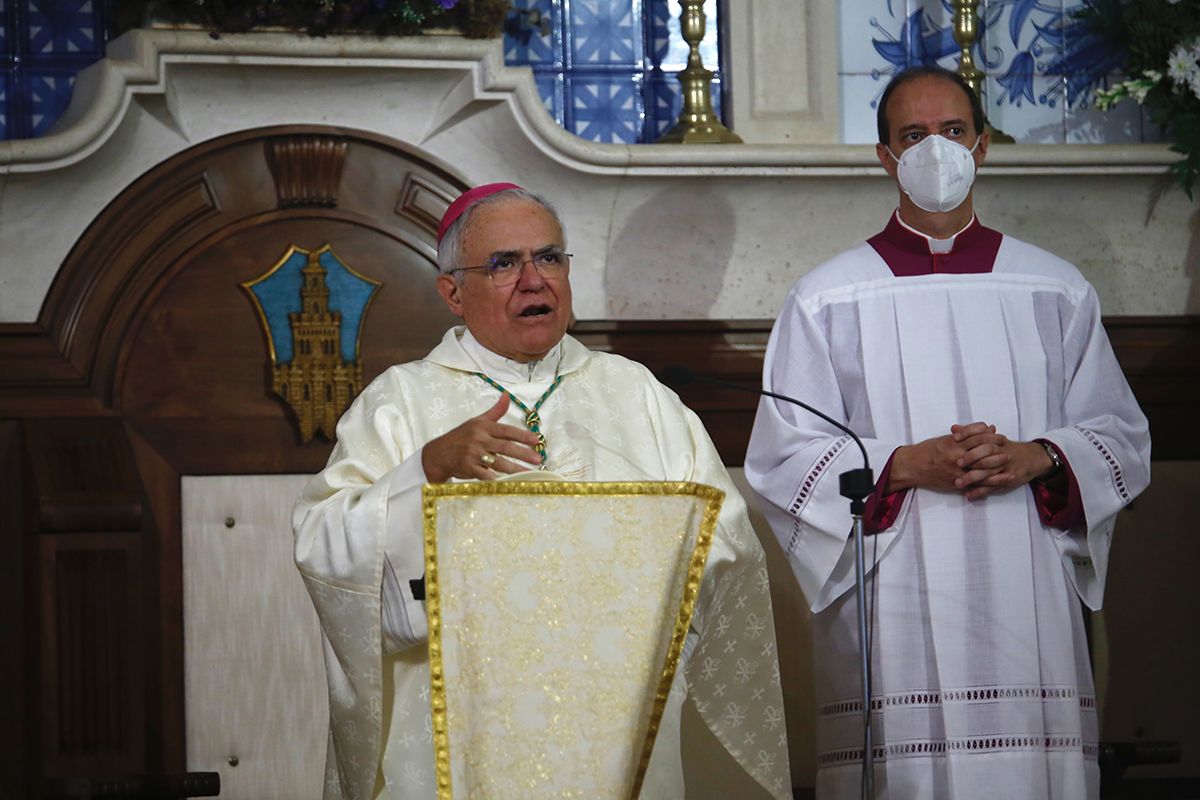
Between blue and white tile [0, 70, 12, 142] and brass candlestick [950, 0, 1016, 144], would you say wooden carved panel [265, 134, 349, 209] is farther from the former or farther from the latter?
brass candlestick [950, 0, 1016, 144]

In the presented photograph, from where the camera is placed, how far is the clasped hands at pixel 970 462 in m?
A: 4.43

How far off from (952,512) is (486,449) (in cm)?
150

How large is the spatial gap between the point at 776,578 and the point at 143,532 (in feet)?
6.70

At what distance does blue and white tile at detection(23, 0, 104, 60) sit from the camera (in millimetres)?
5949

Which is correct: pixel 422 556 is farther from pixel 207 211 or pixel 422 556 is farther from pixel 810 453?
pixel 207 211

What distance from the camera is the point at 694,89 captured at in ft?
19.9

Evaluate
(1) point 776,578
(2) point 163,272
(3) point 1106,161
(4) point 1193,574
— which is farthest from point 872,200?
(2) point 163,272

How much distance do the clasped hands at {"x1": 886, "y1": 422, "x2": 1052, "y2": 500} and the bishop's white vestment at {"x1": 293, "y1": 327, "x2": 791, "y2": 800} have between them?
19.3 inches

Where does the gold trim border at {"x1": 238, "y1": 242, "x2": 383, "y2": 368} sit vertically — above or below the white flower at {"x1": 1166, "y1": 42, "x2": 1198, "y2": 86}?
below

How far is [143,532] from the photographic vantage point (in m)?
5.50

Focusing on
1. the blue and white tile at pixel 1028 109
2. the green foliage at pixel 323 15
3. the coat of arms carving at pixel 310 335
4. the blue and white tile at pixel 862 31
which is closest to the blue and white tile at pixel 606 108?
the green foliage at pixel 323 15

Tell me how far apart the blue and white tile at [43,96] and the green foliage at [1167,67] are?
3539 mm

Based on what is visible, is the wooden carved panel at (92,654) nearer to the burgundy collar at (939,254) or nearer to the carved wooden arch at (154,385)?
the carved wooden arch at (154,385)

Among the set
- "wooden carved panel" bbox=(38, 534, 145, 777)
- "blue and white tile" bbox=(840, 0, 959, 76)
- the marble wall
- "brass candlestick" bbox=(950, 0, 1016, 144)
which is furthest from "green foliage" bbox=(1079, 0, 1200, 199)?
"wooden carved panel" bbox=(38, 534, 145, 777)
